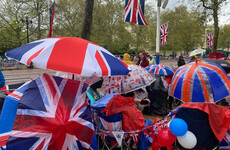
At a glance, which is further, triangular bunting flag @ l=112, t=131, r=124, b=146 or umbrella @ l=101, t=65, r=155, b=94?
umbrella @ l=101, t=65, r=155, b=94

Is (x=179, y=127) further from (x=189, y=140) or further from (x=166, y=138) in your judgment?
(x=166, y=138)

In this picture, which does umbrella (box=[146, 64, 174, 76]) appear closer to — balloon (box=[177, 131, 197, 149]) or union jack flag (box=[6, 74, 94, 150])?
balloon (box=[177, 131, 197, 149])

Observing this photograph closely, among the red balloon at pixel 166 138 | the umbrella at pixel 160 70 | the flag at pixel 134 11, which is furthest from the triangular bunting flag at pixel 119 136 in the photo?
the flag at pixel 134 11

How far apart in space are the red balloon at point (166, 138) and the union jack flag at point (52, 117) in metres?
1.24

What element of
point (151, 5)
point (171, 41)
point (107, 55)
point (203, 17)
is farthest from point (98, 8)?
point (107, 55)

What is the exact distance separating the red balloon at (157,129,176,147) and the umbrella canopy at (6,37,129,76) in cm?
123

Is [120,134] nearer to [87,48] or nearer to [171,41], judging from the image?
[87,48]

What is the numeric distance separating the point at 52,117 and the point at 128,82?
1.77 metres

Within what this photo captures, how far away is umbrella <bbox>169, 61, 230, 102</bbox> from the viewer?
233 centimetres

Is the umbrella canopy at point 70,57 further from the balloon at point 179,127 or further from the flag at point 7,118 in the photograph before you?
the balloon at point 179,127

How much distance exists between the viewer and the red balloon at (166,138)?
2531 millimetres

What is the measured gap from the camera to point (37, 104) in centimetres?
172

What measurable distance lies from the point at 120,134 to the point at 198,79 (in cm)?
148

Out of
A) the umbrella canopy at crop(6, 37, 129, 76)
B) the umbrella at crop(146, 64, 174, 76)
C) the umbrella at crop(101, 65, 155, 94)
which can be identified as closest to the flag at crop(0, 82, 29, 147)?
the umbrella canopy at crop(6, 37, 129, 76)
